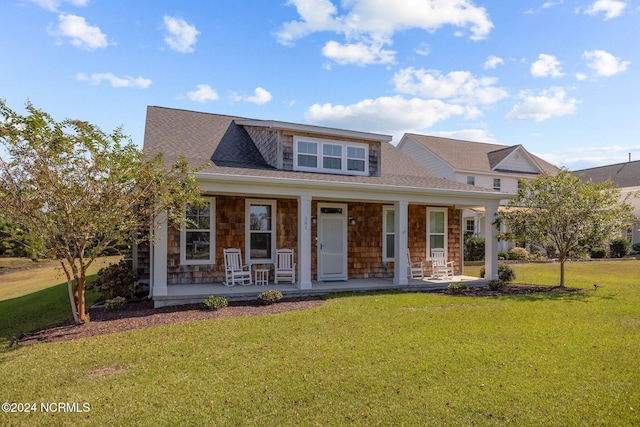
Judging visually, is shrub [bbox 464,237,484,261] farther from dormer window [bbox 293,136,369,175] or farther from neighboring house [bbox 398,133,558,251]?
dormer window [bbox 293,136,369,175]

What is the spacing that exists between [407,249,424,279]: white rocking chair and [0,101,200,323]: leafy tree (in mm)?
7467

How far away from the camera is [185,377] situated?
4.54 metres

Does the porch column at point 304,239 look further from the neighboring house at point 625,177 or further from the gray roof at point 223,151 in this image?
the neighboring house at point 625,177

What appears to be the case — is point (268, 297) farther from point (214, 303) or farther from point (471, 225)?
point (471, 225)

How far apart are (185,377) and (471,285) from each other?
9355 millimetres

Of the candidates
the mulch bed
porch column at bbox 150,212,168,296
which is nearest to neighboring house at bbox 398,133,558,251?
the mulch bed

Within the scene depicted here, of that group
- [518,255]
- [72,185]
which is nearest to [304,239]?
[72,185]

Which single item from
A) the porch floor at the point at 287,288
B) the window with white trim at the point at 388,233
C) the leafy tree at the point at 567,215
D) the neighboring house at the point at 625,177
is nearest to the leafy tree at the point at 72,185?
the porch floor at the point at 287,288

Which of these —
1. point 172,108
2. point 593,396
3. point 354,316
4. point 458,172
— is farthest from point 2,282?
point 458,172

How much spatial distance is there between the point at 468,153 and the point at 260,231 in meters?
19.9

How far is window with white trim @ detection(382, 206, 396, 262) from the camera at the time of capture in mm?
12347

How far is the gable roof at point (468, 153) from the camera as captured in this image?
24547 millimetres

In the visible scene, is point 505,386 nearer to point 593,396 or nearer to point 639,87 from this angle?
point 593,396

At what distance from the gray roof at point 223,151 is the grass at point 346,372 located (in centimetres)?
435
